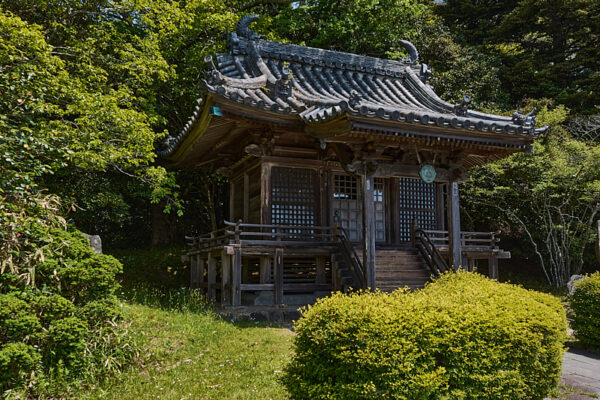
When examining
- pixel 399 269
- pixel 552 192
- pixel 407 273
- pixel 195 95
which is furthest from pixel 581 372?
pixel 195 95

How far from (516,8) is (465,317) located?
2592cm

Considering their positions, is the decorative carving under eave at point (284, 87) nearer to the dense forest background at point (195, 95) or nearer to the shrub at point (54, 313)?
the dense forest background at point (195, 95)

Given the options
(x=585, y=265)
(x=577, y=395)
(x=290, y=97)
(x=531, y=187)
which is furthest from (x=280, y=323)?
(x=585, y=265)

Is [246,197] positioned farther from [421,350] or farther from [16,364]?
[421,350]

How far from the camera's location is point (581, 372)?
23.9 feet

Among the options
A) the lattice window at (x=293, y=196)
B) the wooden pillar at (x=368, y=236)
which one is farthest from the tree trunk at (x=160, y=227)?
the wooden pillar at (x=368, y=236)

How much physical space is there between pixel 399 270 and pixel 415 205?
3.13m

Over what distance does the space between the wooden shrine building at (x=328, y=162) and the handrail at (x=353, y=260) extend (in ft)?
0.16

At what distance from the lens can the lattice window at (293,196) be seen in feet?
42.0

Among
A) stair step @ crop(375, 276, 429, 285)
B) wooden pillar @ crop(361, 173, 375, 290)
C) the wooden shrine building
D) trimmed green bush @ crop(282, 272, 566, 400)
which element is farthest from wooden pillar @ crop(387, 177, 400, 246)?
trimmed green bush @ crop(282, 272, 566, 400)

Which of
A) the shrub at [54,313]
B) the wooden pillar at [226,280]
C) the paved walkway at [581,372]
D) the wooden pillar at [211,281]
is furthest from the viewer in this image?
the wooden pillar at [211,281]

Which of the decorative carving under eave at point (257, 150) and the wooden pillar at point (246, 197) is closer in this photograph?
the decorative carving under eave at point (257, 150)

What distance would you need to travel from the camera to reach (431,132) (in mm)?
10281

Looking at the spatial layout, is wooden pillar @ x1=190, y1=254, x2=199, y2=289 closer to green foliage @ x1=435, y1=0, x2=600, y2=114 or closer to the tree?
the tree
